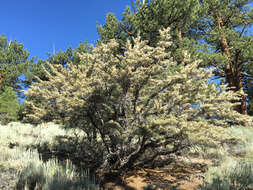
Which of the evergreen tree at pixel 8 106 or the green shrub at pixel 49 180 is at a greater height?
the evergreen tree at pixel 8 106

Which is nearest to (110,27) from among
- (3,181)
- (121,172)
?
(121,172)

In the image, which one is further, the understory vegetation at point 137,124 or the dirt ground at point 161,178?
the dirt ground at point 161,178

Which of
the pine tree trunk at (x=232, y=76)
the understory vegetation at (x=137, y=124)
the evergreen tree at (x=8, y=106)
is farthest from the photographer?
the evergreen tree at (x=8, y=106)

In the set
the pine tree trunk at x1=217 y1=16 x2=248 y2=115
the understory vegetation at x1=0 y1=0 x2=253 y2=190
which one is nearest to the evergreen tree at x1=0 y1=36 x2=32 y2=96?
the understory vegetation at x1=0 y1=0 x2=253 y2=190

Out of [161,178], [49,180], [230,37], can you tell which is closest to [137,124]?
[161,178]

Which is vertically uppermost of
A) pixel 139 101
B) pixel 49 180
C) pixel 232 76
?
pixel 232 76

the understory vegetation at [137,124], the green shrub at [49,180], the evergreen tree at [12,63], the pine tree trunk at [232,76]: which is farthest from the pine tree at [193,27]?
the evergreen tree at [12,63]

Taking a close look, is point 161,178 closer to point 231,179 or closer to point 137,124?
point 231,179

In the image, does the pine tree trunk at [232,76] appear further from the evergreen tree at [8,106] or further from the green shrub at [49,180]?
the evergreen tree at [8,106]

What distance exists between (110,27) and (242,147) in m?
9.33

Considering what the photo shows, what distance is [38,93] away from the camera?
429 centimetres

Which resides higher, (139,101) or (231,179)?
(139,101)

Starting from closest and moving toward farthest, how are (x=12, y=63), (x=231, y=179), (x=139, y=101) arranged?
(x=231, y=179) → (x=139, y=101) → (x=12, y=63)

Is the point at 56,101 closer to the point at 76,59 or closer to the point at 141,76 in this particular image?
the point at 141,76
